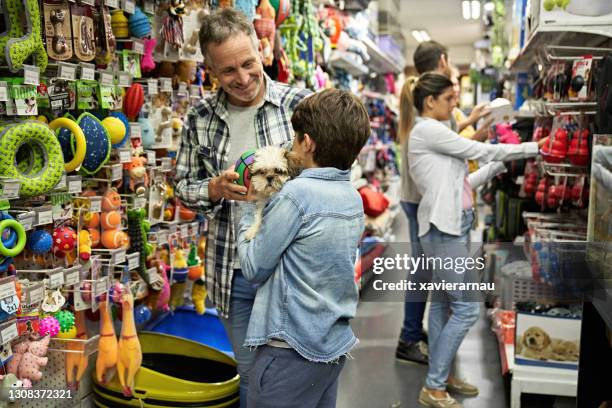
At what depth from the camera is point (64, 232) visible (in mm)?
2074

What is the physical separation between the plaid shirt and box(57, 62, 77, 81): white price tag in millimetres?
398

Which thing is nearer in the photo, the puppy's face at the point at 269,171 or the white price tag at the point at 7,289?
the puppy's face at the point at 269,171

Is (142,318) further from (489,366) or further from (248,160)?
(489,366)

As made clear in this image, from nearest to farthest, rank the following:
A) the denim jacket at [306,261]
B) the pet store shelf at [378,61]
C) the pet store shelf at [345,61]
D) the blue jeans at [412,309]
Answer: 1. the denim jacket at [306,261]
2. the blue jeans at [412,309]
3. the pet store shelf at [345,61]
4. the pet store shelf at [378,61]

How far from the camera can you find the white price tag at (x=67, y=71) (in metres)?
2.00

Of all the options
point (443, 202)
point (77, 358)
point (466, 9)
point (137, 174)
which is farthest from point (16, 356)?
point (466, 9)

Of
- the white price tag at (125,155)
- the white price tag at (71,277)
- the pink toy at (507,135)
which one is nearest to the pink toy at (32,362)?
the white price tag at (71,277)

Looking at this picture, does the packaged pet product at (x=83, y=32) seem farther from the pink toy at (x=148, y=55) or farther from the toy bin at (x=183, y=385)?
the toy bin at (x=183, y=385)

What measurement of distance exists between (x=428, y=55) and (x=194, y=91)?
139 cm

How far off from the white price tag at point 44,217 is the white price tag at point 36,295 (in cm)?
20

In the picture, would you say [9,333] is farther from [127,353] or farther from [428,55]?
[428,55]

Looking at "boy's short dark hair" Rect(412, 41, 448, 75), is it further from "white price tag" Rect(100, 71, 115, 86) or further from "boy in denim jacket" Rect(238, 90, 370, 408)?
"boy in denim jacket" Rect(238, 90, 370, 408)

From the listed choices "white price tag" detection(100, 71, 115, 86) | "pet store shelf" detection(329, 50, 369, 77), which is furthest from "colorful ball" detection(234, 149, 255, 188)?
"pet store shelf" detection(329, 50, 369, 77)

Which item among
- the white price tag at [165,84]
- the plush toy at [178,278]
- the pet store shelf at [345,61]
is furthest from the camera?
the pet store shelf at [345,61]
